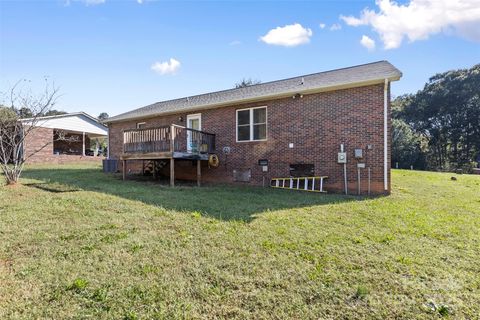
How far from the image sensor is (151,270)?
10.6ft

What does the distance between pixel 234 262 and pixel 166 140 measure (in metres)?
7.44

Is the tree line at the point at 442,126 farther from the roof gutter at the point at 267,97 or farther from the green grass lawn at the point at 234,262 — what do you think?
the green grass lawn at the point at 234,262

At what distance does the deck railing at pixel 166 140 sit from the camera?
1010 cm

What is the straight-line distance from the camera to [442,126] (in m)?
35.9

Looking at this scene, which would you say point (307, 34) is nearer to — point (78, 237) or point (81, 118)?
point (78, 237)

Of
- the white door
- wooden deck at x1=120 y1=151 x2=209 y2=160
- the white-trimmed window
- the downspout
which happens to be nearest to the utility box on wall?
the white-trimmed window

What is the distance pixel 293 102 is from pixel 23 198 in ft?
27.7

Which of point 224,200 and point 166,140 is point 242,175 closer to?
point 166,140

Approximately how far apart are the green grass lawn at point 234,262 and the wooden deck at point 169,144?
3732 millimetres

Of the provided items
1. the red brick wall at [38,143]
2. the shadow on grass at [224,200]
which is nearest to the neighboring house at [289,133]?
the shadow on grass at [224,200]

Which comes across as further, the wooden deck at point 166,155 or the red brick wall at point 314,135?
the wooden deck at point 166,155

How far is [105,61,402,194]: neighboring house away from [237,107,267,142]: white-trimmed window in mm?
39

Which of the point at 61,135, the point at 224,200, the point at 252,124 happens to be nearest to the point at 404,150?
the point at 252,124

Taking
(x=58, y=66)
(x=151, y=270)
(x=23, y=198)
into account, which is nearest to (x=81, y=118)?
(x=58, y=66)
